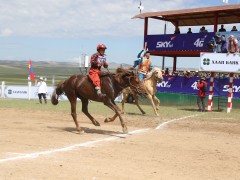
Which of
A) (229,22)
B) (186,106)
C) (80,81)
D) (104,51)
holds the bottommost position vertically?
(186,106)

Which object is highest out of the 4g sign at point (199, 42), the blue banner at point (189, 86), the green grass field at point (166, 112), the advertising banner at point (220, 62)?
the 4g sign at point (199, 42)

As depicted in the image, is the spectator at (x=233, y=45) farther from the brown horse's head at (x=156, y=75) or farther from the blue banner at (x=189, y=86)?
the brown horse's head at (x=156, y=75)

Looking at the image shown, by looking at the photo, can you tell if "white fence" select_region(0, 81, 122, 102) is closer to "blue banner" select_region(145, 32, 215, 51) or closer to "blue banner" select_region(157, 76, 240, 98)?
"blue banner" select_region(145, 32, 215, 51)

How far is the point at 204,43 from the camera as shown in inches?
1008

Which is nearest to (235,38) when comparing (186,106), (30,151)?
(186,106)

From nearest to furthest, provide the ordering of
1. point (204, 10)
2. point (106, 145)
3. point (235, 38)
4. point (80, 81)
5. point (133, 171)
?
point (133, 171)
point (106, 145)
point (80, 81)
point (235, 38)
point (204, 10)

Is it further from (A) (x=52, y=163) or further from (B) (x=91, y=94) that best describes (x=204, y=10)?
(A) (x=52, y=163)

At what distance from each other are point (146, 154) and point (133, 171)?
1.87 m

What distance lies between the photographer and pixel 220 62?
22.5 m

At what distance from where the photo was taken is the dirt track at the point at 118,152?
7.55 metres

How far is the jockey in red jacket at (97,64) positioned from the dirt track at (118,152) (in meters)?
1.60

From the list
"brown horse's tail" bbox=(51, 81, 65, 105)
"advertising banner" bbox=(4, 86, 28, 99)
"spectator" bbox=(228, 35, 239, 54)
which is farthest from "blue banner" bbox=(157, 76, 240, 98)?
"brown horse's tail" bbox=(51, 81, 65, 105)

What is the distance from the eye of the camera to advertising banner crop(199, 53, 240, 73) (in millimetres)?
22047

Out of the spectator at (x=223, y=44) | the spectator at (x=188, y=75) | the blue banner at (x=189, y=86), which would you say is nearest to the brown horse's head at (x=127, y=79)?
the spectator at (x=223, y=44)
